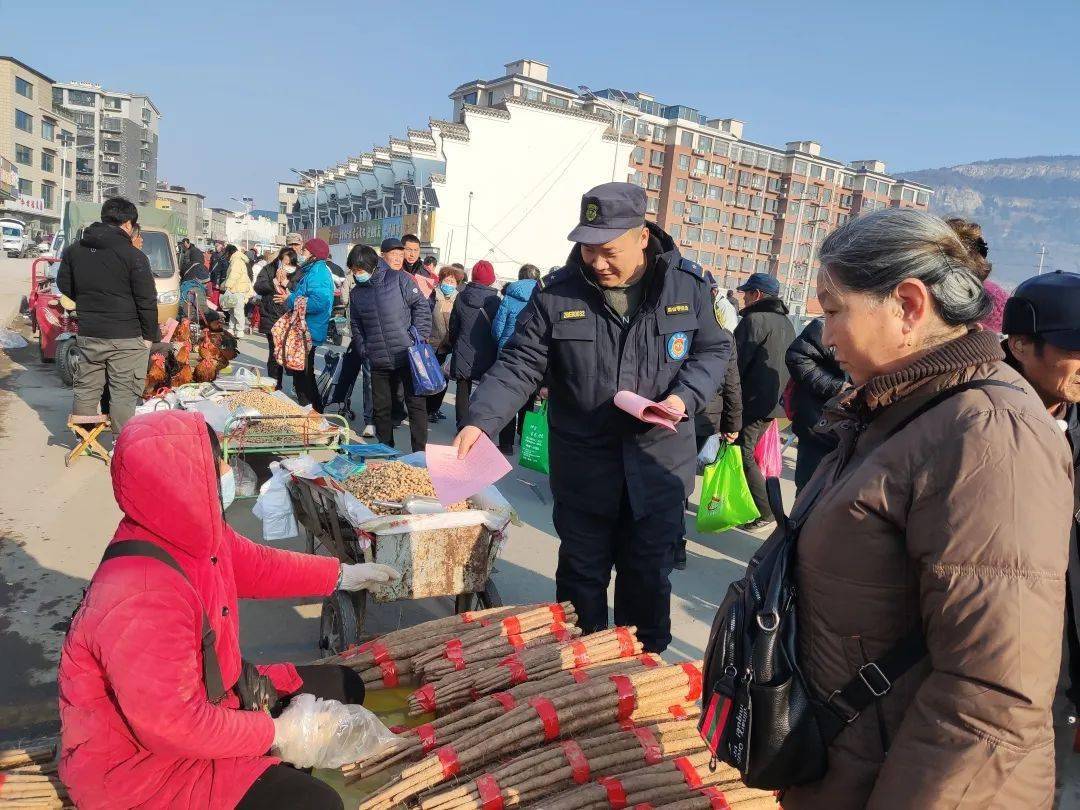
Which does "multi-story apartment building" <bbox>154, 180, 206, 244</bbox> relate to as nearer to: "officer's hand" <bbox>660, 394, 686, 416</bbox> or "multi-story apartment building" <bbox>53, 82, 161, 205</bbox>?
"multi-story apartment building" <bbox>53, 82, 161, 205</bbox>

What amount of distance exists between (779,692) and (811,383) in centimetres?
369

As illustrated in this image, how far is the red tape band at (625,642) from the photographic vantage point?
3.00 metres

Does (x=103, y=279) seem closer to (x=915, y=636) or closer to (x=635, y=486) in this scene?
(x=635, y=486)

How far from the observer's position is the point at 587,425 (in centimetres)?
319

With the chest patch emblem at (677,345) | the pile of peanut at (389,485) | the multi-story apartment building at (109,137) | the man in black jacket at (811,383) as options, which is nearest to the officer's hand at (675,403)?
the chest patch emblem at (677,345)

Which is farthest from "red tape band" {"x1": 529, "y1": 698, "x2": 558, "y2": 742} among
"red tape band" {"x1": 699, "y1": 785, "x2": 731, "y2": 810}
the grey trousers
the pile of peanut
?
the grey trousers

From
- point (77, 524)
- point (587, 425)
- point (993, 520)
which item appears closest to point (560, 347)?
point (587, 425)

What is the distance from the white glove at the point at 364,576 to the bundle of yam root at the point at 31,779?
45.1 inches

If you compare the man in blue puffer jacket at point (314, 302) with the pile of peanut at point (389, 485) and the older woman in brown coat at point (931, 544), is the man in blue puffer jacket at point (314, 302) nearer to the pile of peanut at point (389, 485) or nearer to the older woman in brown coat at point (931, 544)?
Answer: the pile of peanut at point (389, 485)

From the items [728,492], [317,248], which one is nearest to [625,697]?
[728,492]

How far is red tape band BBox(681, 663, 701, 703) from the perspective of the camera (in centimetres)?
281

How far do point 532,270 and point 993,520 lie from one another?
301 inches

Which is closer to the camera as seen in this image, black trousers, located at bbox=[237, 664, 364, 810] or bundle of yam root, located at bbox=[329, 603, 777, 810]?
black trousers, located at bbox=[237, 664, 364, 810]

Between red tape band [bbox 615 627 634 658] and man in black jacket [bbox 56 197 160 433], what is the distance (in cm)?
595
